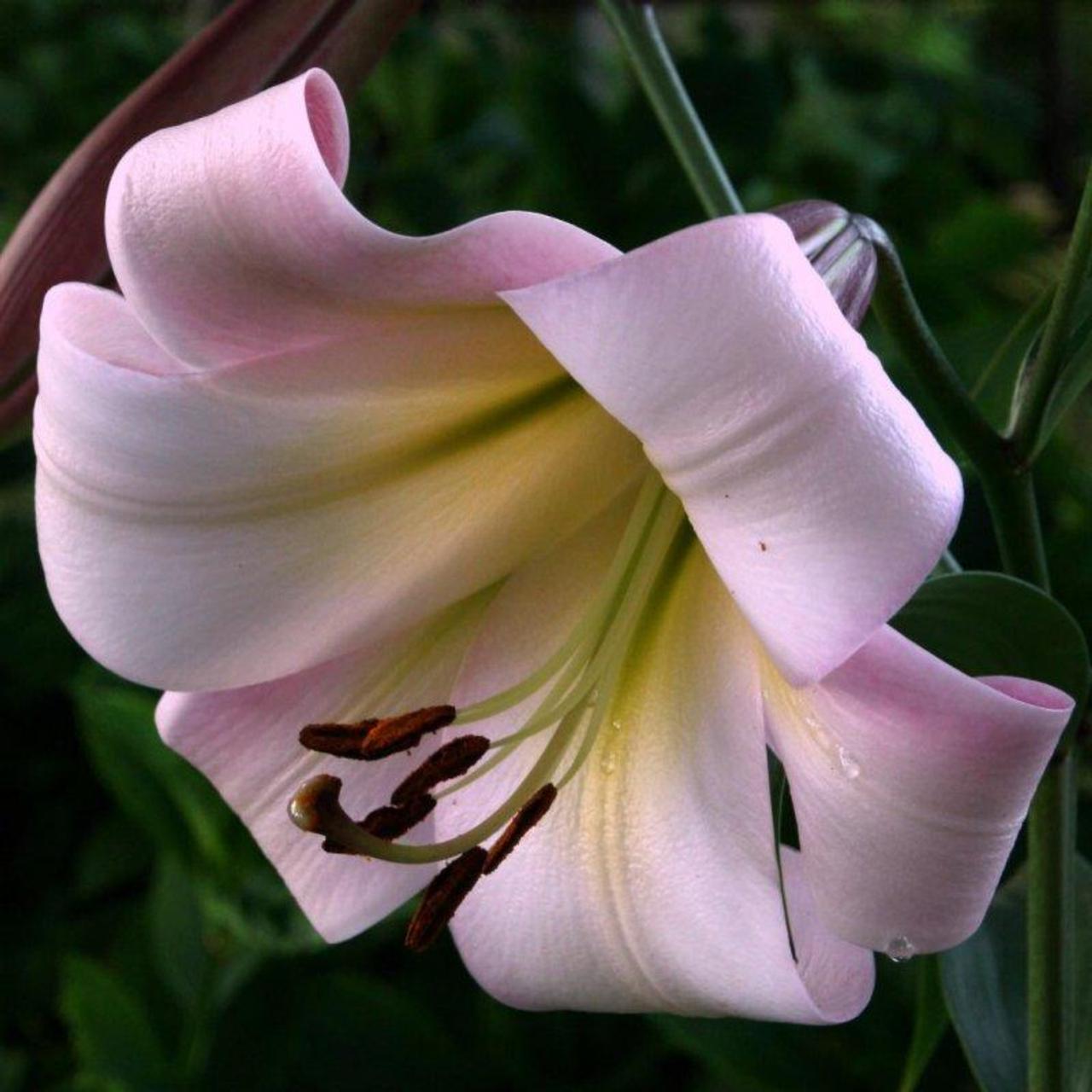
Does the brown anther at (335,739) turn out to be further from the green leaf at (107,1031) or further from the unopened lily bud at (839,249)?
the green leaf at (107,1031)

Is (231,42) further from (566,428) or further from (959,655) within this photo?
(959,655)

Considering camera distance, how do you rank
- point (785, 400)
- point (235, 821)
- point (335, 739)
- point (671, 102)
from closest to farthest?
point (785, 400) < point (335, 739) < point (671, 102) < point (235, 821)

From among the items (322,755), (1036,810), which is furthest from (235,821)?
(1036,810)

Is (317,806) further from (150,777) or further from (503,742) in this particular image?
(150,777)

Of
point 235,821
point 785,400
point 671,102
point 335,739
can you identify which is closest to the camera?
point 785,400

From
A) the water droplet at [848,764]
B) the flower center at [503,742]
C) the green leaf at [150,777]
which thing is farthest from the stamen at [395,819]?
the green leaf at [150,777]
